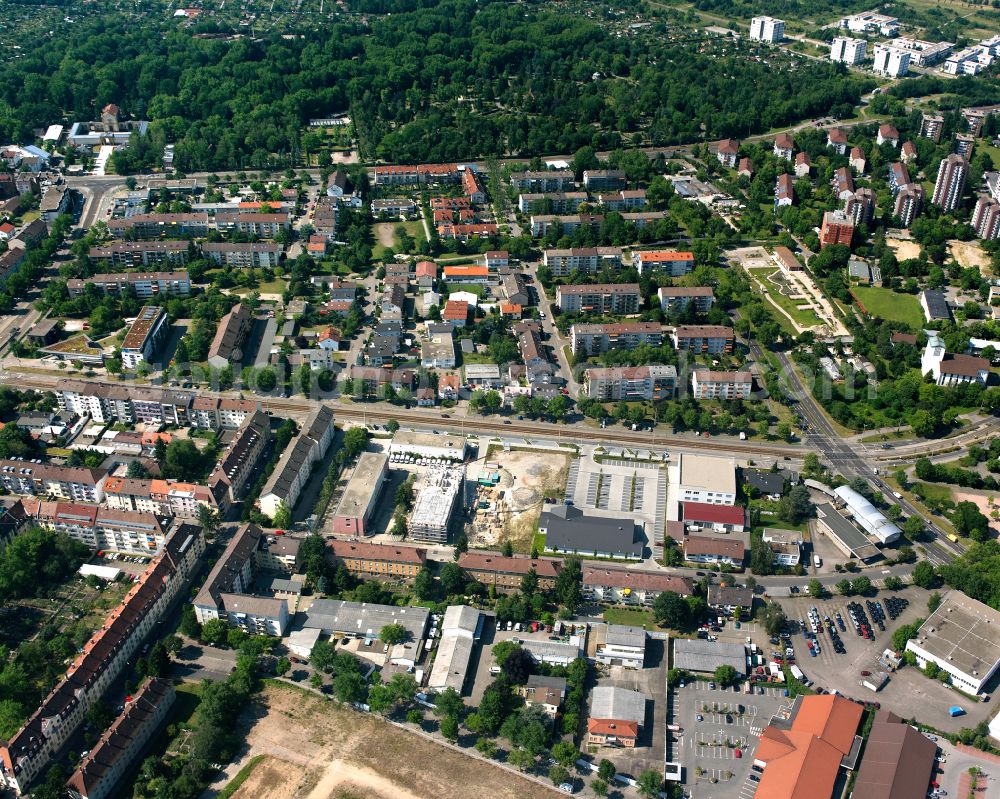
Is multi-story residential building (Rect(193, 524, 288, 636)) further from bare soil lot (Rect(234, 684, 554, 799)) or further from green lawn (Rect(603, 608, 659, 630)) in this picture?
green lawn (Rect(603, 608, 659, 630))

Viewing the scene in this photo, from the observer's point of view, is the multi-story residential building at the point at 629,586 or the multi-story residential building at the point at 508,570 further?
the multi-story residential building at the point at 508,570

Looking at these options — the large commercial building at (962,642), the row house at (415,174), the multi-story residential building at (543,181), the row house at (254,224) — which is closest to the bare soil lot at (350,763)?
the large commercial building at (962,642)

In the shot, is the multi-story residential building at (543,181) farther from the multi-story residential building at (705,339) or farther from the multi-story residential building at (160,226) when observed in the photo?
the multi-story residential building at (705,339)

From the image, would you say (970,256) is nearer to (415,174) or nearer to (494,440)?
(494,440)

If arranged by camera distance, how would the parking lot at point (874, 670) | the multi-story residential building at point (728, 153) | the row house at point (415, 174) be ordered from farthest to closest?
the multi-story residential building at point (728, 153)
the row house at point (415, 174)
the parking lot at point (874, 670)

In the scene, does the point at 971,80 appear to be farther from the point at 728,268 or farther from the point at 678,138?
the point at 728,268

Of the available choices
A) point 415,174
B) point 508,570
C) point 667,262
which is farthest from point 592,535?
point 415,174

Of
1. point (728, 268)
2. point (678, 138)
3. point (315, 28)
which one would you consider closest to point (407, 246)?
point (728, 268)
